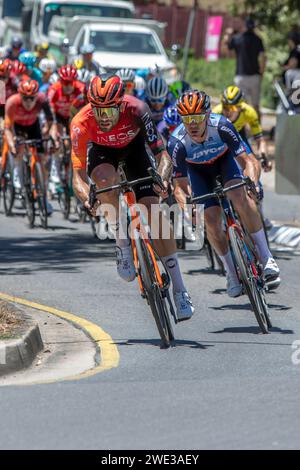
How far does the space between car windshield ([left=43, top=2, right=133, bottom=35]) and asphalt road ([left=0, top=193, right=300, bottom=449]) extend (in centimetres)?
1804

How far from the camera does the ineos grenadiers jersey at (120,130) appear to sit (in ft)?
33.2

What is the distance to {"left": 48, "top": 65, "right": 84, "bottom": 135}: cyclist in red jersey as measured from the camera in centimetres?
1783

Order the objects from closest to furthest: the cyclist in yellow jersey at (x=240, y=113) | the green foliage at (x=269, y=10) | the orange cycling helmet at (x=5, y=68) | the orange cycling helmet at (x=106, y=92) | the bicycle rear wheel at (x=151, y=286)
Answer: the bicycle rear wheel at (x=151, y=286) < the orange cycling helmet at (x=106, y=92) < the cyclist in yellow jersey at (x=240, y=113) < the orange cycling helmet at (x=5, y=68) < the green foliage at (x=269, y=10)

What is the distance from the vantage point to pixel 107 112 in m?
9.81

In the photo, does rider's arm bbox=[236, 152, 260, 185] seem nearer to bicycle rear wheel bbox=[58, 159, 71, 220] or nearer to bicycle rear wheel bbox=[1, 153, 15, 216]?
bicycle rear wheel bbox=[58, 159, 71, 220]

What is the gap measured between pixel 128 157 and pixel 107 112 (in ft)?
2.44

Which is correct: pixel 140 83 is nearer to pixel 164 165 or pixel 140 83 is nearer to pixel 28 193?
pixel 28 193

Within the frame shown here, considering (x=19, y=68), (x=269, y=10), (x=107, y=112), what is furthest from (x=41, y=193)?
(x=269, y=10)

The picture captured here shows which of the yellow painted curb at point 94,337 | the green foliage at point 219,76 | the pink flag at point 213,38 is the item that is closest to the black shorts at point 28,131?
the yellow painted curb at point 94,337

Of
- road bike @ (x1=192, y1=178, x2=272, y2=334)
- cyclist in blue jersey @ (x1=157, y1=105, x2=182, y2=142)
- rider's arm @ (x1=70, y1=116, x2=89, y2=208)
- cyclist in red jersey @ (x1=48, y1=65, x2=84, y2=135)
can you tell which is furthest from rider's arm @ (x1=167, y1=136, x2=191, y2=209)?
cyclist in red jersey @ (x1=48, y1=65, x2=84, y2=135)

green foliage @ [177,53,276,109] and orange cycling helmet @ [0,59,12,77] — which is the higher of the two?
orange cycling helmet @ [0,59,12,77]

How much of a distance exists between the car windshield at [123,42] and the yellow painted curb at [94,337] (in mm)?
16844

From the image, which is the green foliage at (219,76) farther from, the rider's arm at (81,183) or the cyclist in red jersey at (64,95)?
the rider's arm at (81,183)

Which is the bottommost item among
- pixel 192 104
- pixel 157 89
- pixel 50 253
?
pixel 50 253
